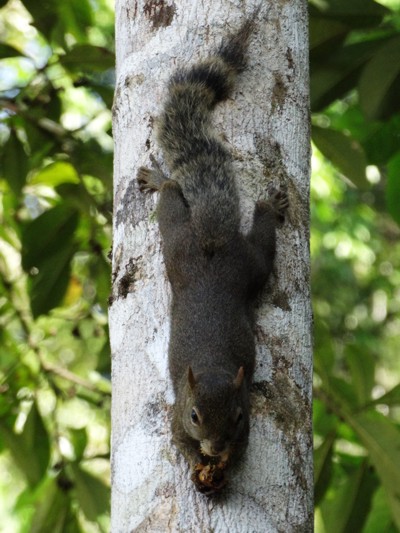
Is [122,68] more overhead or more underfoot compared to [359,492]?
more overhead

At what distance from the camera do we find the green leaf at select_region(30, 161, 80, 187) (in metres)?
4.19

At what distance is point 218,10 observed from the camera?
254cm

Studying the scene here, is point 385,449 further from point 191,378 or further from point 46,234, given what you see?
point 46,234

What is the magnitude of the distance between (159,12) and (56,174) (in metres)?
1.77

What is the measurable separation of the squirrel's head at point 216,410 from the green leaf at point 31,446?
1.50m

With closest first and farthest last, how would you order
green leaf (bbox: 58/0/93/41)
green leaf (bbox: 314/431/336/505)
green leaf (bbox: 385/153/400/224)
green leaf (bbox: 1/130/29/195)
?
1. green leaf (bbox: 314/431/336/505)
2. green leaf (bbox: 385/153/400/224)
3. green leaf (bbox: 1/130/29/195)
4. green leaf (bbox: 58/0/93/41)

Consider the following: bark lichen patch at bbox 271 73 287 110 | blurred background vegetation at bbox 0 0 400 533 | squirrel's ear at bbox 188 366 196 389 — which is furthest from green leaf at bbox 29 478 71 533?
bark lichen patch at bbox 271 73 287 110

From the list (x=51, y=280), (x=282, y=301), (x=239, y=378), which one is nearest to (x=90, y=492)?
(x=51, y=280)

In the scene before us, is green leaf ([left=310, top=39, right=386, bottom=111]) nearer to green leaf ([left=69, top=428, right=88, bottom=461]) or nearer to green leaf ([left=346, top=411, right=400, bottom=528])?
green leaf ([left=346, top=411, right=400, bottom=528])

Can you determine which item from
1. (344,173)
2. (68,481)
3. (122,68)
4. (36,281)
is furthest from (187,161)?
(68,481)

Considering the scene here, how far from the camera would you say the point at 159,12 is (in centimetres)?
255

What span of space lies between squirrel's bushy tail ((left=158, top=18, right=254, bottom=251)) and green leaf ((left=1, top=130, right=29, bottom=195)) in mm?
1423

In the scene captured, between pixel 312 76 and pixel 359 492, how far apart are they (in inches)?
71.9

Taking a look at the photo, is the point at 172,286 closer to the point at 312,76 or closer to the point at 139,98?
the point at 139,98
